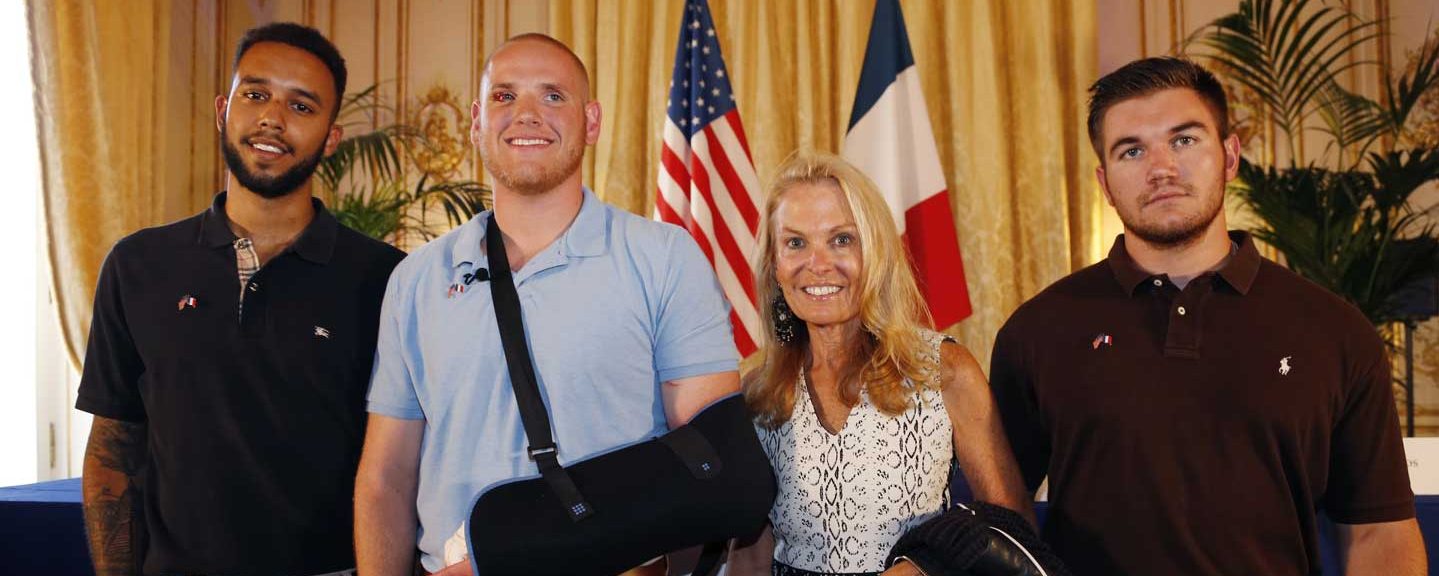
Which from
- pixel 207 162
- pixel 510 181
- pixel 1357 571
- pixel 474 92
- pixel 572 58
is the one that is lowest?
pixel 1357 571

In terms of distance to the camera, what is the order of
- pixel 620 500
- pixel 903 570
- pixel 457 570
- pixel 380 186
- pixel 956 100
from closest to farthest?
pixel 620 500, pixel 457 570, pixel 903 570, pixel 956 100, pixel 380 186

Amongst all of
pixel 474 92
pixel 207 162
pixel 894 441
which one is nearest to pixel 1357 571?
pixel 894 441

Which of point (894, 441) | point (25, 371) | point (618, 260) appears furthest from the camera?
point (25, 371)

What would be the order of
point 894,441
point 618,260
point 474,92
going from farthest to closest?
point 474,92 < point 894,441 < point 618,260

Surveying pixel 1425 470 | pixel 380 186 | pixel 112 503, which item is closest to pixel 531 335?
pixel 112 503

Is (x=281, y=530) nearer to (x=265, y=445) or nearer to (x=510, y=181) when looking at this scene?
(x=265, y=445)

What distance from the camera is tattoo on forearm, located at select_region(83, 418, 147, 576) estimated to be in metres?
2.00

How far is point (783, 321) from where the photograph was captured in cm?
214

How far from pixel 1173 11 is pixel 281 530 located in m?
4.90

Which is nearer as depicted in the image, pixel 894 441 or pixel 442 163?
pixel 894 441

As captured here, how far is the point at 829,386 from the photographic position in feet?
6.63

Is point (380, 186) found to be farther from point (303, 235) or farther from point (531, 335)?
point (531, 335)

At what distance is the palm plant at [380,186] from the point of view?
480 cm

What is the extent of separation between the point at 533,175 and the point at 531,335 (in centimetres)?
28
